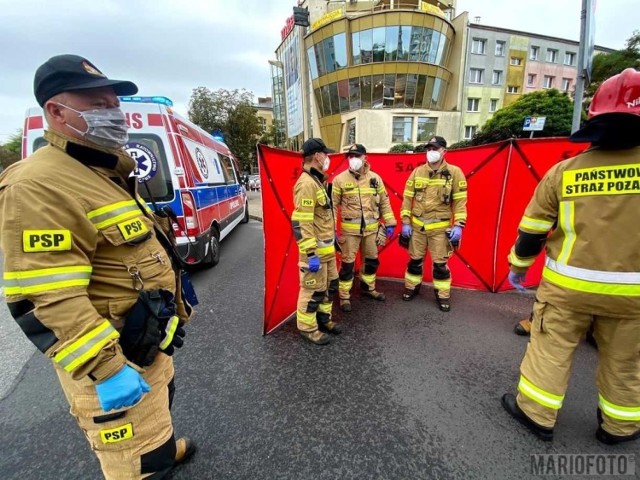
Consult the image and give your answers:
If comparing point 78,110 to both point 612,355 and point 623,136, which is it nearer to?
point 623,136

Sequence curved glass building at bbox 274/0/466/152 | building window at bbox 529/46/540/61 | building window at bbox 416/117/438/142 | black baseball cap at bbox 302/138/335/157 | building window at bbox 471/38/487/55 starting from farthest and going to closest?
building window at bbox 529/46/540/61 → building window at bbox 471/38/487/55 → building window at bbox 416/117/438/142 → curved glass building at bbox 274/0/466/152 → black baseball cap at bbox 302/138/335/157

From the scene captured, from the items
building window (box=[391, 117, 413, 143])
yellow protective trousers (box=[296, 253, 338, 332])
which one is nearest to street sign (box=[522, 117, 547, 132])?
yellow protective trousers (box=[296, 253, 338, 332])

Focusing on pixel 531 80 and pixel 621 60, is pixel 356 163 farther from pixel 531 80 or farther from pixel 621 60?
pixel 531 80

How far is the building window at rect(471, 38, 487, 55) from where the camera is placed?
28008mm

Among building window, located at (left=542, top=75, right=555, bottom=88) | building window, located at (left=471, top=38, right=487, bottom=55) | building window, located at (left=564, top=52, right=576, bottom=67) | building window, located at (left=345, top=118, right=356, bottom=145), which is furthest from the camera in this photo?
building window, located at (left=564, top=52, right=576, bottom=67)

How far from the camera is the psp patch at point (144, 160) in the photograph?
387 centimetres

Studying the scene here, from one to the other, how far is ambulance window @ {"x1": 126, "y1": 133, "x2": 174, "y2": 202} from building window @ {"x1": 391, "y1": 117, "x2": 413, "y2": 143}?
25807 mm

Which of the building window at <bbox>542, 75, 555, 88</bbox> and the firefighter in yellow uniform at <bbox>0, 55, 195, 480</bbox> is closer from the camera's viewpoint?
the firefighter in yellow uniform at <bbox>0, 55, 195, 480</bbox>

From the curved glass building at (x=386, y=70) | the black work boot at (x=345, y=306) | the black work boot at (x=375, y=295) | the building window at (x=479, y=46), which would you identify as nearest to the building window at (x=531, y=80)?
the building window at (x=479, y=46)

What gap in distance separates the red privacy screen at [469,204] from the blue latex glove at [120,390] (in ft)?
6.11

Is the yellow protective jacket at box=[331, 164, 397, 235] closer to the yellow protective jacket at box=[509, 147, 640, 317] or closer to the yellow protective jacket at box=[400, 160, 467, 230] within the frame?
the yellow protective jacket at box=[400, 160, 467, 230]

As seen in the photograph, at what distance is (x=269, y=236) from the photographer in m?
2.97

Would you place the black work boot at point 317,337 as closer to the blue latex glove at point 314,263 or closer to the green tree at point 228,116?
the blue latex glove at point 314,263

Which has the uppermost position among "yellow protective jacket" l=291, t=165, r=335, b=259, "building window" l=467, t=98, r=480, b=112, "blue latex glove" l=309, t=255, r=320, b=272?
"building window" l=467, t=98, r=480, b=112
